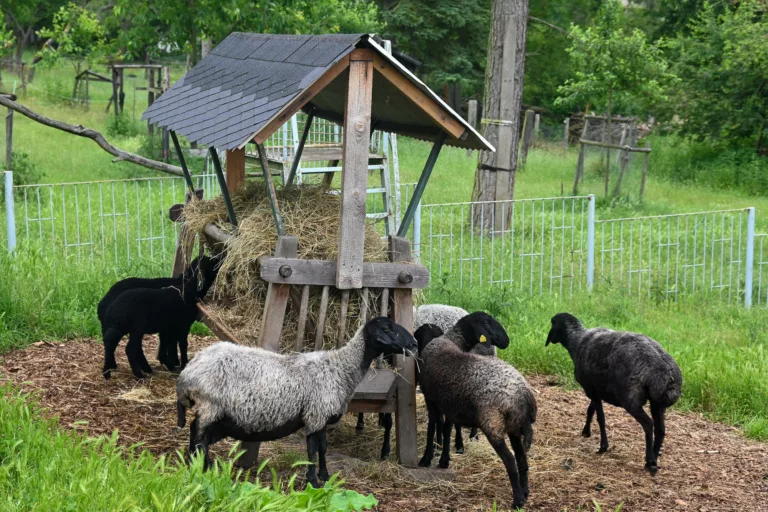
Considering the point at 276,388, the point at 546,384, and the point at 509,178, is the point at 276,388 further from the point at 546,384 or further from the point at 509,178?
the point at 509,178

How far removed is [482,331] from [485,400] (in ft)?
3.07

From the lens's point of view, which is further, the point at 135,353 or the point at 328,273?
the point at 135,353

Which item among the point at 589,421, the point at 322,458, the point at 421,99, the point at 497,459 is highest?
the point at 421,99

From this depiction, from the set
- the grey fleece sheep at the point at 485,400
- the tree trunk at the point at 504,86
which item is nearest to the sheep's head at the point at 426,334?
the grey fleece sheep at the point at 485,400

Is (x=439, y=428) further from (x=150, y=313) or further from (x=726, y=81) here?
(x=726, y=81)

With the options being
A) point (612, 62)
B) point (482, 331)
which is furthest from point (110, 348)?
point (612, 62)

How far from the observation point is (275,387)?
576cm

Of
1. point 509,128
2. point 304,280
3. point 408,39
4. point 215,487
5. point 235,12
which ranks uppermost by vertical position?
point 408,39

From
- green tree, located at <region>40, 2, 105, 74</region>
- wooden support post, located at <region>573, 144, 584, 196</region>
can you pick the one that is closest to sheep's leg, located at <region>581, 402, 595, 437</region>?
wooden support post, located at <region>573, 144, 584, 196</region>

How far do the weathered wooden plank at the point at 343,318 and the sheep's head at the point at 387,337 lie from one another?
38cm

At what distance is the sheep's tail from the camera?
21.5ft

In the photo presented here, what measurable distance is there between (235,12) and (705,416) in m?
7.78

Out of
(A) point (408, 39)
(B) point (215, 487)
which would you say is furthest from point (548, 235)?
(A) point (408, 39)

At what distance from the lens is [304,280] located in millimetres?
6215
